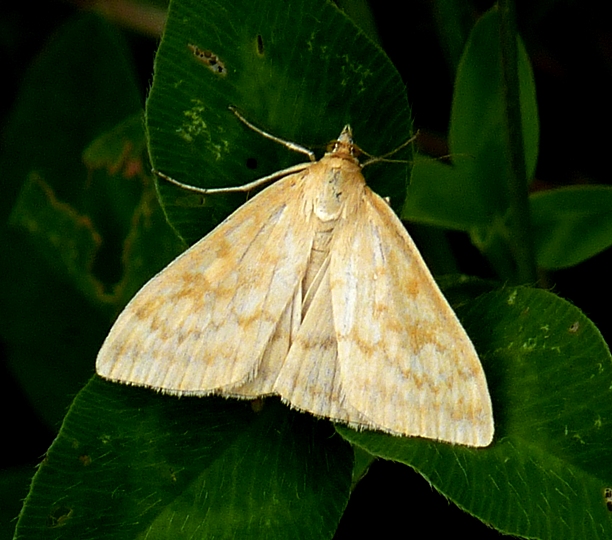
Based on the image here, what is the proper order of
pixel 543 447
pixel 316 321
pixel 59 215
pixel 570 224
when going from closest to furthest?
pixel 543 447 < pixel 316 321 < pixel 570 224 < pixel 59 215

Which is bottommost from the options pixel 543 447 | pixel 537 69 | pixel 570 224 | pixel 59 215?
pixel 543 447

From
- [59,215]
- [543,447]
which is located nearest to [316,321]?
[543,447]

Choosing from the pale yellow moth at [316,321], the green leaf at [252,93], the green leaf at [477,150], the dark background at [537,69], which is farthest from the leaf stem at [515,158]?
the dark background at [537,69]

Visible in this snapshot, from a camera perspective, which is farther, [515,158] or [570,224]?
[570,224]

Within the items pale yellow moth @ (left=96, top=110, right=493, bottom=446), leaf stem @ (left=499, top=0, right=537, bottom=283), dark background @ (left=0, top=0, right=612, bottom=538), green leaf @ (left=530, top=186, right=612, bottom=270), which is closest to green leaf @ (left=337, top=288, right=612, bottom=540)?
pale yellow moth @ (left=96, top=110, right=493, bottom=446)

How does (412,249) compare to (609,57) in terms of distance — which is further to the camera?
(609,57)

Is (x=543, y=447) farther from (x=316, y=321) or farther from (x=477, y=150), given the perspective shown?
(x=477, y=150)

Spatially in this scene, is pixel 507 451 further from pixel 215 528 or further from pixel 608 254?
pixel 608 254

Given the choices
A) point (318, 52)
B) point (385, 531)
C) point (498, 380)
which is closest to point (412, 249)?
point (498, 380)
